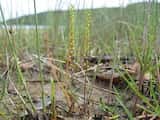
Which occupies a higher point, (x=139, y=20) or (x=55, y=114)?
(x=139, y=20)

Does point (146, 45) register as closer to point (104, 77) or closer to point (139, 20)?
point (104, 77)

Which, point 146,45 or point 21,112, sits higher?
point 146,45

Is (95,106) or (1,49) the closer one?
(95,106)

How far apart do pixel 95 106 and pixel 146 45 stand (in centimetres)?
23

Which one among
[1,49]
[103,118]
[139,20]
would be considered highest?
[139,20]

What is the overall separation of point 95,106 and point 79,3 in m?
0.43

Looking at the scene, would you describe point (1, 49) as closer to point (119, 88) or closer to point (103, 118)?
point (119, 88)

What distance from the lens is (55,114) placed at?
85cm

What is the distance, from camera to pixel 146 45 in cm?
97

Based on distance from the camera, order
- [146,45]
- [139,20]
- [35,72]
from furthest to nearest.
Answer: [139,20]
[35,72]
[146,45]

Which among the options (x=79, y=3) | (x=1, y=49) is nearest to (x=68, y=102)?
(x=79, y=3)

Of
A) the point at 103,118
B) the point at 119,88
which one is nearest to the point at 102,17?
the point at 119,88

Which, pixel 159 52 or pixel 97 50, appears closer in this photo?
pixel 159 52

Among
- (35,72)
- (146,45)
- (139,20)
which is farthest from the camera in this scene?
(139,20)
